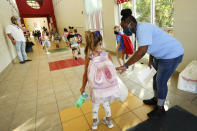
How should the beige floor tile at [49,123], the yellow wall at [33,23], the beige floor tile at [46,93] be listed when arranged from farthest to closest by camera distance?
the yellow wall at [33,23]
the beige floor tile at [46,93]
the beige floor tile at [49,123]

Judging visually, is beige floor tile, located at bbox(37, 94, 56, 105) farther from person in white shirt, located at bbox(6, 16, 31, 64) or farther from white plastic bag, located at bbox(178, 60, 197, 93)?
person in white shirt, located at bbox(6, 16, 31, 64)

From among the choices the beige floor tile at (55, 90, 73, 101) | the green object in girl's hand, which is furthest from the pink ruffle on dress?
the beige floor tile at (55, 90, 73, 101)

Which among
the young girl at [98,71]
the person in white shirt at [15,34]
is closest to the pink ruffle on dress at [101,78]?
the young girl at [98,71]

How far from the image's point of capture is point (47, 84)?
3.36 metres

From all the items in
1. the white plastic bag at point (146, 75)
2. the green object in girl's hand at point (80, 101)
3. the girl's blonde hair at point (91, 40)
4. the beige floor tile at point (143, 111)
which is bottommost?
the beige floor tile at point (143, 111)

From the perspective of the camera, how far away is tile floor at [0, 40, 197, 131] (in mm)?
1899

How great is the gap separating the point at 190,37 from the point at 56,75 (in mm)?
3480

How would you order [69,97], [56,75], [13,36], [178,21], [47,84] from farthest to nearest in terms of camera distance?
[13,36] → [56,75] → [47,84] → [178,21] → [69,97]

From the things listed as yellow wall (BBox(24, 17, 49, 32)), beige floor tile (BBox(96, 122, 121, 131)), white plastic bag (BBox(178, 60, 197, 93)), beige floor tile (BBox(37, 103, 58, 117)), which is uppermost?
yellow wall (BBox(24, 17, 49, 32))

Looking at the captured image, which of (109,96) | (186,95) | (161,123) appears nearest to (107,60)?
(109,96)

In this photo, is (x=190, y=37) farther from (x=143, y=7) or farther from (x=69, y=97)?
(x=69, y=97)

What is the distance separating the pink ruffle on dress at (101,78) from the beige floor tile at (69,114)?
0.83m

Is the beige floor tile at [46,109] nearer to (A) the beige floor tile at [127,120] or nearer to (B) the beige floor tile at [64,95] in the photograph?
(B) the beige floor tile at [64,95]

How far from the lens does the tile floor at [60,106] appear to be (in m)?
1.90
